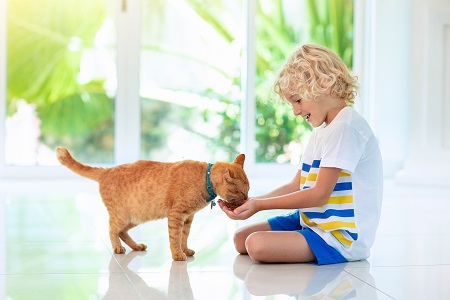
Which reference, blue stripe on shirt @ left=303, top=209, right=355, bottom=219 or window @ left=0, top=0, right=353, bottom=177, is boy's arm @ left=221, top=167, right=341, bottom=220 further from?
window @ left=0, top=0, right=353, bottom=177

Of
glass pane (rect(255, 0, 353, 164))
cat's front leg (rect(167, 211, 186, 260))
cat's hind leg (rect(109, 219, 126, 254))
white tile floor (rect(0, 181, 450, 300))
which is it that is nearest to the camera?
white tile floor (rect(0, 181, 450, 300))

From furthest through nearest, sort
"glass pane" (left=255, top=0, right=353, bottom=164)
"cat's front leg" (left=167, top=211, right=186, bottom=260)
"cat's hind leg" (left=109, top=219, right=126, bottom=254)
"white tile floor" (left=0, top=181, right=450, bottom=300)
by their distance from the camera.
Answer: "glass pane" (left=255, top=0, right=353, bottom=164) → "cat's hind leg" (left=109, top=219, right=126, bottom=254) → "cat's front leg" (left=167, top=211, right=186, bottom=260) → "white tile floor" (left=0, top=181, right=450, bottom=300)

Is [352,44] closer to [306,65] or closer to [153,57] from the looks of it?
[153,57]

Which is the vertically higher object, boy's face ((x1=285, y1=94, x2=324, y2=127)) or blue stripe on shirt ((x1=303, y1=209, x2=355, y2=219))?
boy's face ((x1=285, y1=94, x2=324, y2=127))

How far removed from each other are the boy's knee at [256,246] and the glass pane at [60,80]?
292 cm

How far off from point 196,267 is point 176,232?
12 cm

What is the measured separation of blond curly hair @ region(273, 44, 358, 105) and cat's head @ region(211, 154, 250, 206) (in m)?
0.28

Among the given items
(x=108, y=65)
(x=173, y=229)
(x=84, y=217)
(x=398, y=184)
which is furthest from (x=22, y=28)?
(x=173, y=229)

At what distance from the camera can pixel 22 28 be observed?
4574mm

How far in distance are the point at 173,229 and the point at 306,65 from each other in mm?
584

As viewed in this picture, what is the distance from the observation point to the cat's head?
1.85m

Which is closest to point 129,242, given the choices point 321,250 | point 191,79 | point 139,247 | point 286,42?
point 139,247

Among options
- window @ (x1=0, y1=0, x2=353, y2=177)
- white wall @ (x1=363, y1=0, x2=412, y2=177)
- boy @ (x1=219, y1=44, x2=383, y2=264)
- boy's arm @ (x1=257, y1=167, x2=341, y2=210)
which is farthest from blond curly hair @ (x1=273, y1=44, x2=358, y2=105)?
white wall @ (x1=363, y1=0, x2=412, y2=177)

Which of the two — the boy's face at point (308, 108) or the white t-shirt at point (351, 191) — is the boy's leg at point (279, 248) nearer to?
the white t-shirt at point (351, 191)
